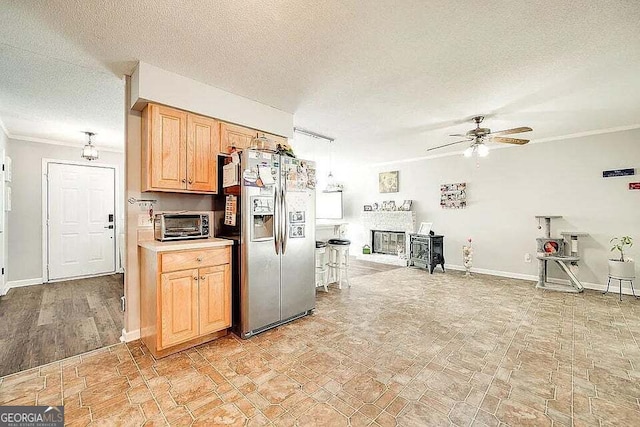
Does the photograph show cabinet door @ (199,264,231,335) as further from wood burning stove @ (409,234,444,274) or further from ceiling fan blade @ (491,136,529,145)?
wood burning stove @ (409,234,444,274)

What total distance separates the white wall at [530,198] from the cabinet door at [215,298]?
5172 mm

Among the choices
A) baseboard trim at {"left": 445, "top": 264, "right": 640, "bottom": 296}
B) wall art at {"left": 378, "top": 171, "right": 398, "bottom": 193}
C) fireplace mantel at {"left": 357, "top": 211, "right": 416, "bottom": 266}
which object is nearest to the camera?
baseboard trim at {"left": 445, "top": 264, "right": 640, "bottom": 296}

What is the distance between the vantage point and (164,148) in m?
2.72

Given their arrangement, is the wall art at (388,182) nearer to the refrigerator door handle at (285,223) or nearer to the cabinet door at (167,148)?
the refrigerator door handle at (285,223)

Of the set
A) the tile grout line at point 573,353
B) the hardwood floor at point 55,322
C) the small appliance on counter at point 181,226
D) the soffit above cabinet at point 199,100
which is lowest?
the tile grout line at point 573,353

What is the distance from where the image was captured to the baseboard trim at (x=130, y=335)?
2.78 m

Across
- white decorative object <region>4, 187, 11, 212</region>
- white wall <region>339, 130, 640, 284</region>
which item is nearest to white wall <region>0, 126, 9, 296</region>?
white decorative object <region>4, 187, 11, 212</region>

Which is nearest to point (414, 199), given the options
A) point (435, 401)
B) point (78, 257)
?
point (435, 401)

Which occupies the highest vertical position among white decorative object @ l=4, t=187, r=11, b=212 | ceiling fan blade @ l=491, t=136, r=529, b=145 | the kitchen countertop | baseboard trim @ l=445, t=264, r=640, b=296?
ceiling fan blade @ l=491, t=136, r=529, b=145

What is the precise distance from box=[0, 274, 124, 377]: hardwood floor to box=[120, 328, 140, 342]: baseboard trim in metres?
0.07

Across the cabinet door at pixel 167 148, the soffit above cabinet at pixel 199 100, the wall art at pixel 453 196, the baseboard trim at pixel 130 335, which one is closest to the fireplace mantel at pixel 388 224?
the wall art at pixel 453 196

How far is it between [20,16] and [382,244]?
23.6ft

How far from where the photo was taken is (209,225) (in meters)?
3.11

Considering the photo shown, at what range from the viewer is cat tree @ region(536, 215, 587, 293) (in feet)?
14.8
